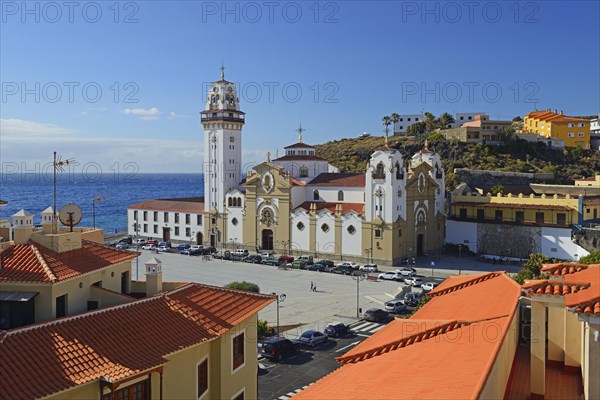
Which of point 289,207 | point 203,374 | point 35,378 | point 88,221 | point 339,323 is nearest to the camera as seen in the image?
point 35,378

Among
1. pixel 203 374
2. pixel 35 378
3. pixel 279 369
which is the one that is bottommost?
pixel 279 369

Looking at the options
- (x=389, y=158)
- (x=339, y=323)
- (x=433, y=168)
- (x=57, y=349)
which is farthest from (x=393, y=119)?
(x=57, y=349)

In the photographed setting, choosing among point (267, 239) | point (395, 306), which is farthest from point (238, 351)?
point (267, 239)

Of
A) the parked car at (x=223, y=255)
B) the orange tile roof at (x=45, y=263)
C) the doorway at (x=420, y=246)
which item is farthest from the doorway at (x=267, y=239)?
the orange tile roof at (x=45, y=263)

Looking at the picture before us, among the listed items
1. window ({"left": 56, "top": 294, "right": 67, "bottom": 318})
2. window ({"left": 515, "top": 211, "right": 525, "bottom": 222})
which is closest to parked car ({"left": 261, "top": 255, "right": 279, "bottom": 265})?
window ({"left": 515, "top": 211, "right": 525, "bottom": 222})

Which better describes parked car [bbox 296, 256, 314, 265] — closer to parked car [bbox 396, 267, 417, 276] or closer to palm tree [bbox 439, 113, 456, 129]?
parked car [bbox 396, 267, 417, 276]

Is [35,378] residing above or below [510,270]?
above

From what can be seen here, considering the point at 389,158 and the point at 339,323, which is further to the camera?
the point at 389,158

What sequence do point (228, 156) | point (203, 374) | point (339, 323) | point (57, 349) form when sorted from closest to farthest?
point (57, 349)
point (203, 374)
point (339, 323)
point (228, 156)

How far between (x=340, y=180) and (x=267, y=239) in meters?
11.6

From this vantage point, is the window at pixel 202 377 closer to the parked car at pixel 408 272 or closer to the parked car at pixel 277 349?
the parked car at pixel 277 349

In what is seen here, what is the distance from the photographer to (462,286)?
22.5 metres

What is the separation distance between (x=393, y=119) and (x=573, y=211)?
79.3m

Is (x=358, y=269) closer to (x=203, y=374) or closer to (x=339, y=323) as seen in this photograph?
(x=339, y=323)
